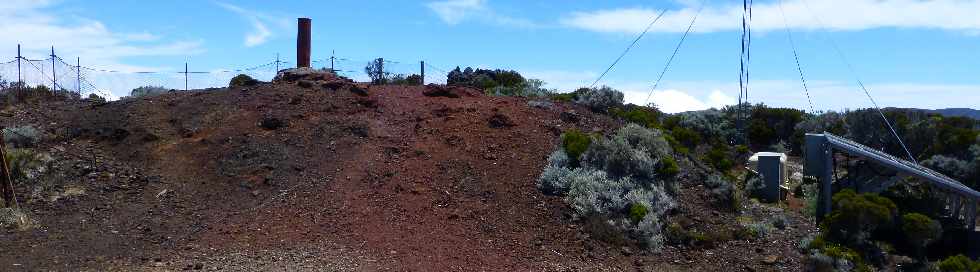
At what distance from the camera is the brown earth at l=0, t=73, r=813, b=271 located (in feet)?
39.2

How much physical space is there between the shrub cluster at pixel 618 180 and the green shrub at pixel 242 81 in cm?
686

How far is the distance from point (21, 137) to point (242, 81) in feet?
17.5

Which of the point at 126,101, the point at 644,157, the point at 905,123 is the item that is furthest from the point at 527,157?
the point at 905,123

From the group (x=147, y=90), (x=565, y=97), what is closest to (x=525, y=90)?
(x=565, y=97)

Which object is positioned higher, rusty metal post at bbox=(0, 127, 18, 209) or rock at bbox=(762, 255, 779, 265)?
rusty metal post at bbox=(0, 127, 18, 209)

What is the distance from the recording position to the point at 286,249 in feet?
38.8

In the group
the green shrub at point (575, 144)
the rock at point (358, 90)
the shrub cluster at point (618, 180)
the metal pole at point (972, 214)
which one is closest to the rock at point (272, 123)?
the rock at point (358, 90)

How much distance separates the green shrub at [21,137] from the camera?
16047mm

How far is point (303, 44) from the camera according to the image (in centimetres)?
2073

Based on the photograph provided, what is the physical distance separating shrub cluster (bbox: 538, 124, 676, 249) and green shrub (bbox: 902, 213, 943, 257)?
3332 mm

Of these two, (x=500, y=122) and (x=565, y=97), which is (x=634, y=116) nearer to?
(x=565, y=97)

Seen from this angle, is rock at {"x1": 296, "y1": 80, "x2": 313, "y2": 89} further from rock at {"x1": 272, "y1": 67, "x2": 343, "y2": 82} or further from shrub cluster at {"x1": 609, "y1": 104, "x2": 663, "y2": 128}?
shrub cluster at {"x1": 609, "y1": 104, "x2": 663, "y2": 128}

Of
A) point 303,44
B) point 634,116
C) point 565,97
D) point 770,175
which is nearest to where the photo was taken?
point 770,175

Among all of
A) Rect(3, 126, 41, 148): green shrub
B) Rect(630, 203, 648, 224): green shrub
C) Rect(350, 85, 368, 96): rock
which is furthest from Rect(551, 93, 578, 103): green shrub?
Rect(3, 126, 41, 148): green shrub
